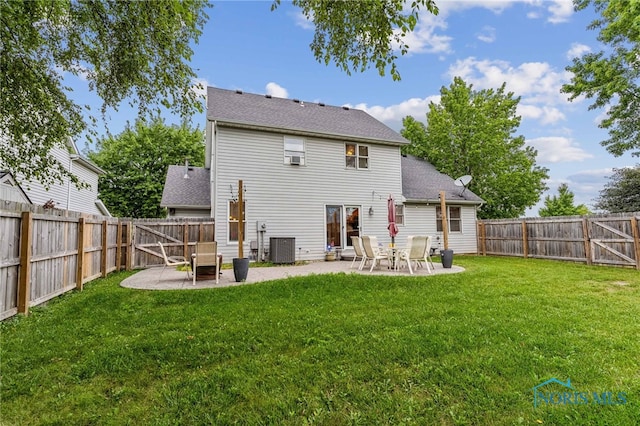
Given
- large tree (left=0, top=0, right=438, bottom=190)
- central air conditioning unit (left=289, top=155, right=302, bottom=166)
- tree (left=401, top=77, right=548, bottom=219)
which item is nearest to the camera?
large tree (left=0, top=0, right=438, bottom=190)

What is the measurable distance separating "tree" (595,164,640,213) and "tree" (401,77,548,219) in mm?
3241

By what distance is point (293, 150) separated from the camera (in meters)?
12.2

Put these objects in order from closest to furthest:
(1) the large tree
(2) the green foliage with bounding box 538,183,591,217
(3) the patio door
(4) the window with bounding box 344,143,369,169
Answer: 1. (1) the large tree
2. (3) the patio door
3. (4) the window with bounding box 344,143,369,169
4. (2) the green foliage with bounding box 538,183,591,217

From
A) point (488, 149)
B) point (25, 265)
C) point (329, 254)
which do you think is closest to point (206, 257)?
point (25, 265)

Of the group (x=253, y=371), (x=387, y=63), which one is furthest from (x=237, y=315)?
(x=387, y=63)

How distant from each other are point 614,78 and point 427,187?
9.42 metres

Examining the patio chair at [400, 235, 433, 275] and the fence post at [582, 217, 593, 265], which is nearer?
the patio chair at [400, 235, 433, 275]

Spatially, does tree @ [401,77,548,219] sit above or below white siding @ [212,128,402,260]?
above

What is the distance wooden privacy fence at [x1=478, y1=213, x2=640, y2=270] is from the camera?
30.5 ft

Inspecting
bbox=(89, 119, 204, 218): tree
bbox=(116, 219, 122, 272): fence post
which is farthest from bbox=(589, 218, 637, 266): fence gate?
bbox=(89, 119, 204, 218): tree

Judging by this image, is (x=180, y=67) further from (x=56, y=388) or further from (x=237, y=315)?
(x=56, y=388)

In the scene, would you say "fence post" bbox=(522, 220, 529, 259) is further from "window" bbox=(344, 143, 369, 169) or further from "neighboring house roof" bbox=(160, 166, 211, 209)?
"neighboring house roof" bbox=(160, 166, 211, 209)

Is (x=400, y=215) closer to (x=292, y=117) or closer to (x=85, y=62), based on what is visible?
(x=292, y=117)

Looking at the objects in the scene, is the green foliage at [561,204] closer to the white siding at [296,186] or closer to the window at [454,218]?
the window at [454,218]
